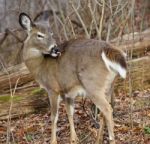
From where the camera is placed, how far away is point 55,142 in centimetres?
841

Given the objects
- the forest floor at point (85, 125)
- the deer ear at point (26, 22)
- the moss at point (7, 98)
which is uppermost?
the deer ear at point (26, 22)

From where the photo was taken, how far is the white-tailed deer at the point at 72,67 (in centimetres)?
783

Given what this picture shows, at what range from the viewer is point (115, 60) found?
7.67 meters

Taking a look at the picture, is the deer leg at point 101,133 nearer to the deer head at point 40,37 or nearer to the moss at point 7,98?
the deer head at point 40,37

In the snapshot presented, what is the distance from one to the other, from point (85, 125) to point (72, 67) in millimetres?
1419

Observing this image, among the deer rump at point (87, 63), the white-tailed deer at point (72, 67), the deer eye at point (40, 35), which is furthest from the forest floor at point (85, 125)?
the deer eye at point (40, 35)

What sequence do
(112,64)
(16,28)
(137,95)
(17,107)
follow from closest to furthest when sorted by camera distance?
(112,64)
(17,107)
(137,95)
(16,28)

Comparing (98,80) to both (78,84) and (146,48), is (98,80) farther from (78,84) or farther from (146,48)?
(146,48)

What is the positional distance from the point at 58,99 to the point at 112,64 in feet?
3.78

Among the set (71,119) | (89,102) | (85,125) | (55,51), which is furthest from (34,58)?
(89,102)

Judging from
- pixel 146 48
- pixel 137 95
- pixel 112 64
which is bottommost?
pixel 137 95

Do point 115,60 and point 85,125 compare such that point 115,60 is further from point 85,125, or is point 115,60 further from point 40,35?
point 85,125

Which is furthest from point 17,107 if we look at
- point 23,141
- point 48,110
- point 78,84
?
point 78,84

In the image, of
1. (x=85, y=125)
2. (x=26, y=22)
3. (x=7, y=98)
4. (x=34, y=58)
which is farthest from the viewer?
(x=7, y=98)
